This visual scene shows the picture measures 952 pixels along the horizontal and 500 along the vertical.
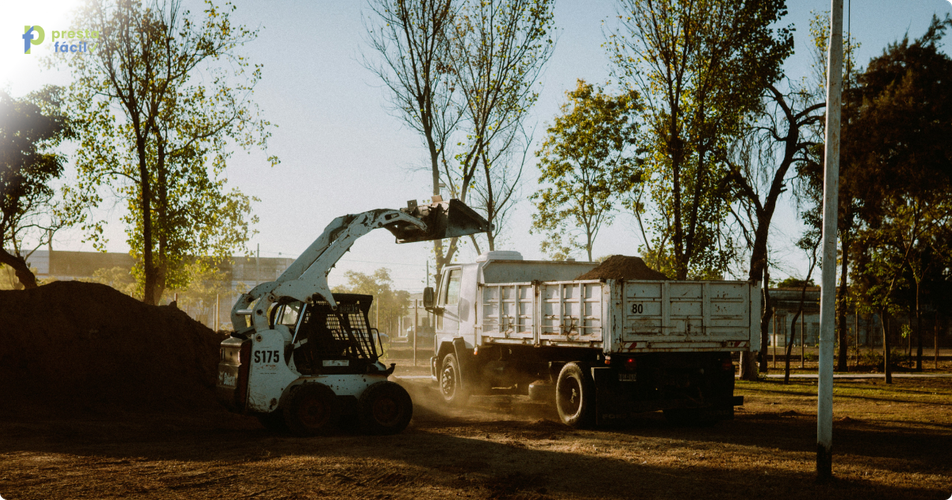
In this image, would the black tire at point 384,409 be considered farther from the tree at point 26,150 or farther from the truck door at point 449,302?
the tree at point 26,150

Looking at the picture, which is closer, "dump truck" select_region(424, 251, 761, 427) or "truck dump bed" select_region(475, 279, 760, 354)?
"truck dump bed" select_region(475, 279, 760, 354)

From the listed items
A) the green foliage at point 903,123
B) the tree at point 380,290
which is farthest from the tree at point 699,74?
the tree at point 380,290

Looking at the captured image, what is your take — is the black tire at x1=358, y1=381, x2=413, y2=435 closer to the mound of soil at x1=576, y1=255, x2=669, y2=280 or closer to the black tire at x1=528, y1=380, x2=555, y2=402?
the black tire at x1=528, y1=380, x2=555, y2=402

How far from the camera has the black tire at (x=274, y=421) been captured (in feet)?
36.0

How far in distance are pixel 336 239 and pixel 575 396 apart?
4.55 m

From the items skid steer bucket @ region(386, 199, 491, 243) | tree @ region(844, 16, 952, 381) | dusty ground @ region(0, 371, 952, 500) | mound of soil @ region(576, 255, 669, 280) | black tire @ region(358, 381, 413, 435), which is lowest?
dusty ground @ region(0, 371, 952, 500)

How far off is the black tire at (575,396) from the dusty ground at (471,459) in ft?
0.77

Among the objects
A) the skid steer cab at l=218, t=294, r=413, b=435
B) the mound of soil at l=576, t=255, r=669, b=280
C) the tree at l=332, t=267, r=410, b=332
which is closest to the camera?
the skid steer cab at l=218, t=294, r=413, b=435

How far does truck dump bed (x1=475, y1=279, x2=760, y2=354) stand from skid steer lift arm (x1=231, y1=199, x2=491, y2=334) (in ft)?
6.27

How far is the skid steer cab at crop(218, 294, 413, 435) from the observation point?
10.7m

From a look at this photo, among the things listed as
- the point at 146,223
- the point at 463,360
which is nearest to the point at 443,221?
the point at 463,360

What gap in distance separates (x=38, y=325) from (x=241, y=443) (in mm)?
7222

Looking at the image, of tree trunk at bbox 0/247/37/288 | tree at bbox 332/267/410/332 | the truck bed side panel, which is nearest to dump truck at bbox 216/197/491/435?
the truck bed side panel

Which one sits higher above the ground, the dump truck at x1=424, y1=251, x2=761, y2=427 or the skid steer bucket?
the skid steer bucket
